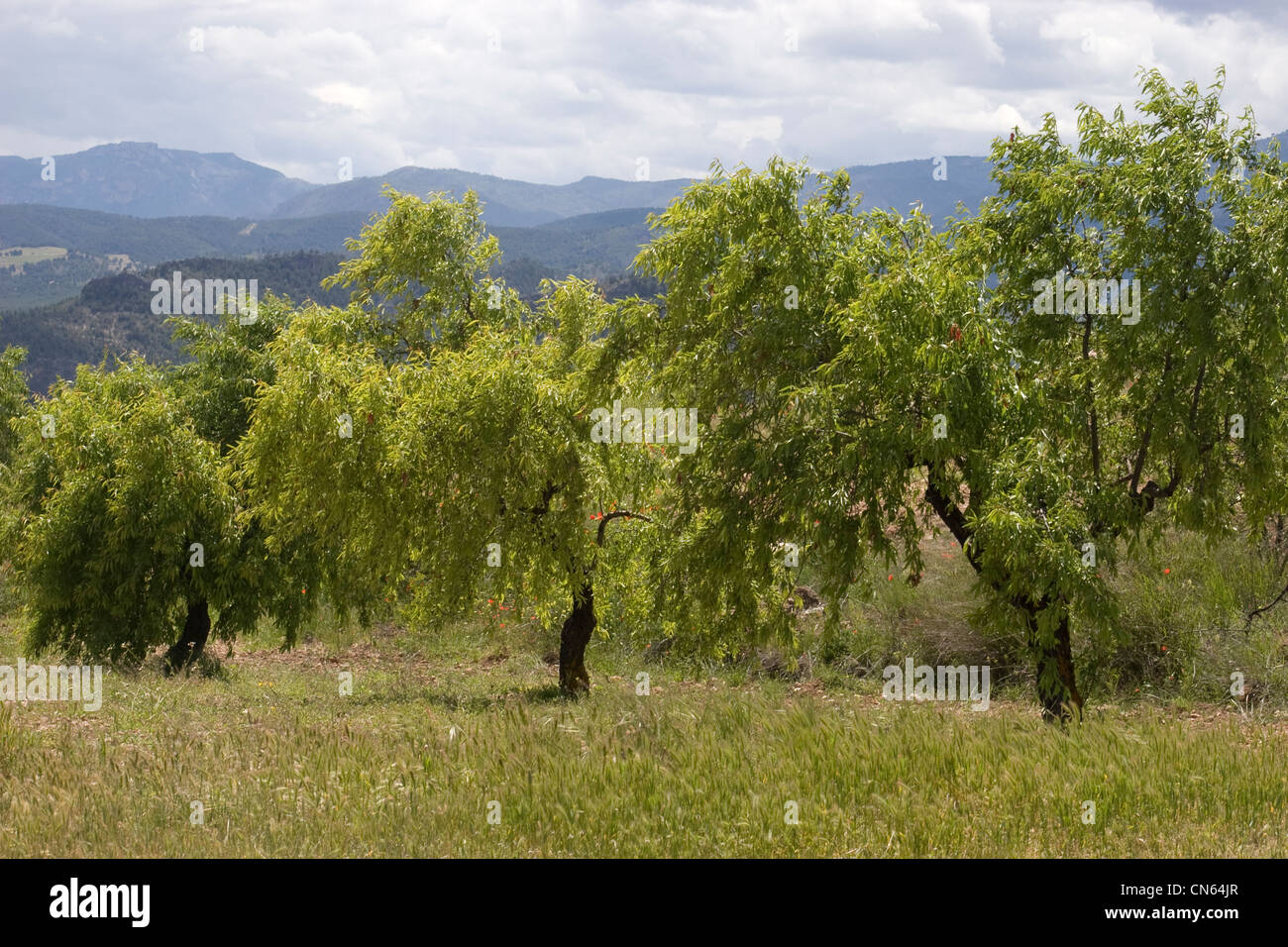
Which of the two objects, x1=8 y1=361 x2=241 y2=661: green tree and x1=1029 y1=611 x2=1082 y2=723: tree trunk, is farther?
x1=8 y1=361 x2=241 y2=661: green tree

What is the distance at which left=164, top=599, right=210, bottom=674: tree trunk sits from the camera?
65.4ft

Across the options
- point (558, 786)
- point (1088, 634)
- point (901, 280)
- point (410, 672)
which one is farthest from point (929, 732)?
point (410, 672)

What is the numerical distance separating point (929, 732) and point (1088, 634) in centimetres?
1009

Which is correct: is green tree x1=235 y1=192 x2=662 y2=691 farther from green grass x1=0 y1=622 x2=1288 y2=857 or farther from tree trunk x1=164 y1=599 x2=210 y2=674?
tree trunk x1=164 y1=599 x2=210 y2=674

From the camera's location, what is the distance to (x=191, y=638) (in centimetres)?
1998

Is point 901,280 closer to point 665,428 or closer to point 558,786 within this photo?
point 665,428

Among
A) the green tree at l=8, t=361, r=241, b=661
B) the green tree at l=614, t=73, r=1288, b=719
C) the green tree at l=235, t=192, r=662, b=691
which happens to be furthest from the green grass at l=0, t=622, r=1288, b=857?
the green tree at l=8, t=361, r=241, b=661

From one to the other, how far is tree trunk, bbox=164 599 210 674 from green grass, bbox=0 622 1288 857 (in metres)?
11.4

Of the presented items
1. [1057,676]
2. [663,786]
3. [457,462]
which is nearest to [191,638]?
[457,462]

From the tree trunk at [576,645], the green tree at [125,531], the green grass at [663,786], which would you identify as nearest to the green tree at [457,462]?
the tree trunk at [576,645]

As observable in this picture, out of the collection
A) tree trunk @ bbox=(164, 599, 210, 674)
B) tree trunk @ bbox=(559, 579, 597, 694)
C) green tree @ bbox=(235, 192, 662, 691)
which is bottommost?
tree trunk @ bbox=(164, 599, 210, 674)

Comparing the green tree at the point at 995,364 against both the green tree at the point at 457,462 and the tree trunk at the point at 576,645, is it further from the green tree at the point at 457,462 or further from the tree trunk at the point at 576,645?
the tree trunk at the point at 576,645

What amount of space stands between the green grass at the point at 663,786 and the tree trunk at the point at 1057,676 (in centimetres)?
140
